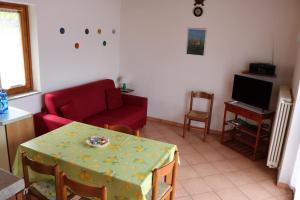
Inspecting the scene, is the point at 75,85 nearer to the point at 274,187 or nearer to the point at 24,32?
the point at 24,32

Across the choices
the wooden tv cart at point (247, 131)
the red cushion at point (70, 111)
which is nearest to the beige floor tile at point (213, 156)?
the wooden tv cart at point (247, 131)

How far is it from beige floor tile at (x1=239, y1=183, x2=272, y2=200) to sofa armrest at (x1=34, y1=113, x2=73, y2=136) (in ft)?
7.55

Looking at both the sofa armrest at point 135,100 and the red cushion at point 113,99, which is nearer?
the red cushion at point 113,99

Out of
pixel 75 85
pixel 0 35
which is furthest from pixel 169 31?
pixel 0 35

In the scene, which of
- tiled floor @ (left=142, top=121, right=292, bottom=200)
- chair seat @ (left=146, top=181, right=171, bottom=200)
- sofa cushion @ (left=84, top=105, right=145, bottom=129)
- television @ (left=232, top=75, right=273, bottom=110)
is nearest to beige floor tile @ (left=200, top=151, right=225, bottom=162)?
tiled floor @ (left=142, top=121, right=292, bottom=200)

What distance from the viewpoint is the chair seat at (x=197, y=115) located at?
4.22 meters

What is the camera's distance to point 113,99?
4.40 metres

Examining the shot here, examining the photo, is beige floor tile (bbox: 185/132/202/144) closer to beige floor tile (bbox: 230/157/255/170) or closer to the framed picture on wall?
beige floor tile (bbox: 230/157/255/170)

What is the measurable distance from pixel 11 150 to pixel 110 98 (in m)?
1.90

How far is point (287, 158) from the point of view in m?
3.04

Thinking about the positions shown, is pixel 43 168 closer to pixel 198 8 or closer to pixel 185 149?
pixel 185 149

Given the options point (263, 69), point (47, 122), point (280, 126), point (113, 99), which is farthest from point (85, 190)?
point (263, 69)

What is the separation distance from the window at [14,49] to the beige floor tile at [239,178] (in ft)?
9.81

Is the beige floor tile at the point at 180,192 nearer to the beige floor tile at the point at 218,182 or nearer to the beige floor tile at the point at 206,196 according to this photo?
the beige floor tile at the point at 206,196
